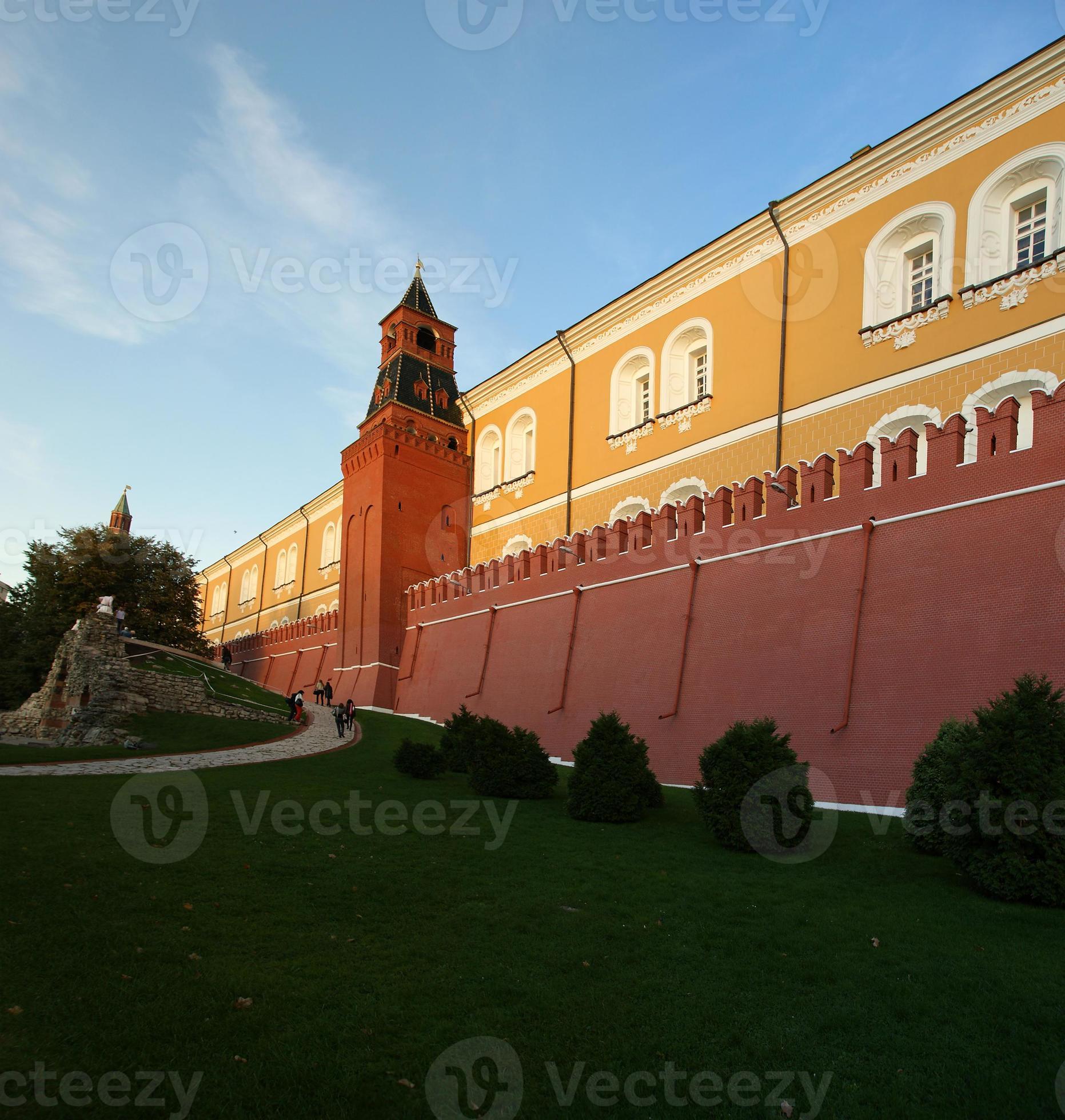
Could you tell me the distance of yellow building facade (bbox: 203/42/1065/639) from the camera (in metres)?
13.2

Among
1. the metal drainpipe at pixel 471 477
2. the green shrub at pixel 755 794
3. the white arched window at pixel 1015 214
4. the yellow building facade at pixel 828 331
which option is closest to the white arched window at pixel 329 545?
the metal drainpipe at pixel 471 477

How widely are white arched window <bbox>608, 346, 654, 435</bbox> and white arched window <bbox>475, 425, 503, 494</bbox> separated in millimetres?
5320

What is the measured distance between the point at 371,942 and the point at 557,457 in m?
18.1

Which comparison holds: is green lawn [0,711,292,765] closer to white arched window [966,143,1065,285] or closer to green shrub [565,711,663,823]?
green shrub [565,711,663,823]

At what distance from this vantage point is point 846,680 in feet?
36.0

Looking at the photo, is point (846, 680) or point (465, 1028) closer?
point (465, 1028)

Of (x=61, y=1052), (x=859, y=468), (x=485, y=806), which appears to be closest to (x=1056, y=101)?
(x=859, y=468)

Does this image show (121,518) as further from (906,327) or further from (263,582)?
(906,327)

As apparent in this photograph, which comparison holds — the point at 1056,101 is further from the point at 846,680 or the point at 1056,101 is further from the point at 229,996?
the point at 229,996

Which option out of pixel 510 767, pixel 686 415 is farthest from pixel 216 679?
pixel 510 767

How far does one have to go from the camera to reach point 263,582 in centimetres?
4262

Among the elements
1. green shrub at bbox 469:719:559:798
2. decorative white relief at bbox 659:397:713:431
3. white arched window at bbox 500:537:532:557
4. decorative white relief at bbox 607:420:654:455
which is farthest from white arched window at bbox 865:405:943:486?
white arched window at bbox 500:537:532:557

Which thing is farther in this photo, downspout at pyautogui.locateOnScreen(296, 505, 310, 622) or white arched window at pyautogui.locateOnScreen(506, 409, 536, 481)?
downspout at pyautogui.locateOnScreen(296, 505, 310, 622)

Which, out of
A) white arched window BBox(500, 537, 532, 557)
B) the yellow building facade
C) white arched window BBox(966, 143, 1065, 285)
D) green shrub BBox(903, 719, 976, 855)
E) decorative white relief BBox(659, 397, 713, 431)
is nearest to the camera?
green shrub BBox(903, 719, 976, 855)
